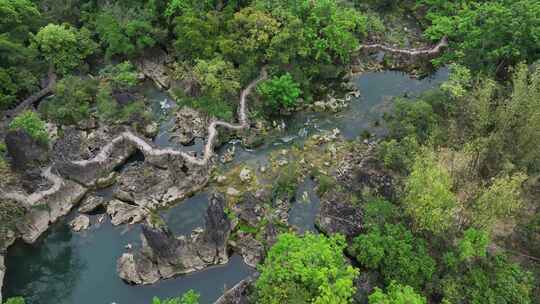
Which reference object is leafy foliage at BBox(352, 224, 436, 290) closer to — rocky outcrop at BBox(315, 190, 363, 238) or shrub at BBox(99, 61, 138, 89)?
rocky outcrop at BBox(315, 190, 363, 238)

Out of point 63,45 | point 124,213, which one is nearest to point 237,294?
point 124,213

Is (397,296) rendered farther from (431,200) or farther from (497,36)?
(497,36)

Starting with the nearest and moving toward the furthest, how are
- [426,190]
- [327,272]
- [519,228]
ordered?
1. [327,272]
2. [426,190]
3. [519,228]

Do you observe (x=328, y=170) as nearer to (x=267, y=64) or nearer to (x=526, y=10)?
(x=267, y=64)

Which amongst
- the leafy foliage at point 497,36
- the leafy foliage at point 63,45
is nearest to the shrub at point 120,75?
the leafy foliage at point 63,45

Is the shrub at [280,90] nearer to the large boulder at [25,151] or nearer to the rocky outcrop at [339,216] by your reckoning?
the rocky outcrop at [339,216]

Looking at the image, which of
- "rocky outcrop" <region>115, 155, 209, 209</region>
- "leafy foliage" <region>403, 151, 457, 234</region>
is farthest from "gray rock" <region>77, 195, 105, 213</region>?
"leafy foliage" <region>403, 151, 457, 234</region>

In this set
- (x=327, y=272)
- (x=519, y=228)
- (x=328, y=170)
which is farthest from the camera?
(x=328, y=170)

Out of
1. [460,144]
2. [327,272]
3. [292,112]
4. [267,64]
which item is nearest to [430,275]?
[327,272]
